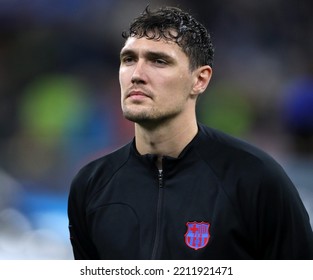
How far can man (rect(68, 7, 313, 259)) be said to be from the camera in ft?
8.16

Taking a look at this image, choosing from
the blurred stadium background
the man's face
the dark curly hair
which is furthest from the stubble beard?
the blurred stadium background

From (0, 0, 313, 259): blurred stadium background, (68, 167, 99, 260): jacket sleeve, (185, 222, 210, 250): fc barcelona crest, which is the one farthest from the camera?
(0, 0, 313, 259): blurred stadium background

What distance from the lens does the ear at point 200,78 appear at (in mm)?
2829

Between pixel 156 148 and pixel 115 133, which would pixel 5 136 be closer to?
pixel 115 133

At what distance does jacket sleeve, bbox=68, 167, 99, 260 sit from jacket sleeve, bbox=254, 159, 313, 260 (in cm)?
77

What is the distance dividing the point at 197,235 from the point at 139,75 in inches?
28.1

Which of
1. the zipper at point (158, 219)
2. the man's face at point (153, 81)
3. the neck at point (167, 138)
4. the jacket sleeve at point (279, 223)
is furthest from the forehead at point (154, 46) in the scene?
the jacket sleeve at point (279, 223)

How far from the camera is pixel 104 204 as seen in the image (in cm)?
270

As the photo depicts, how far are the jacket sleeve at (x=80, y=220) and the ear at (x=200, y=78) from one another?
62cm

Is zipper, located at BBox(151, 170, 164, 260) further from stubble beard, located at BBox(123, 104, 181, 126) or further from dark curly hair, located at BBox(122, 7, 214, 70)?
dark curly hair, located at BBox(122, 7, 214, 70)

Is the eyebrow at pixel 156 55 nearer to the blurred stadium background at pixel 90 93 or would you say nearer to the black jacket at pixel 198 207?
the black jacket at pixel 198 207

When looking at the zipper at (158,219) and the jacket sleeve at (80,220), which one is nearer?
the zipper at (158,219)

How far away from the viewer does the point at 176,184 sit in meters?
2.64
